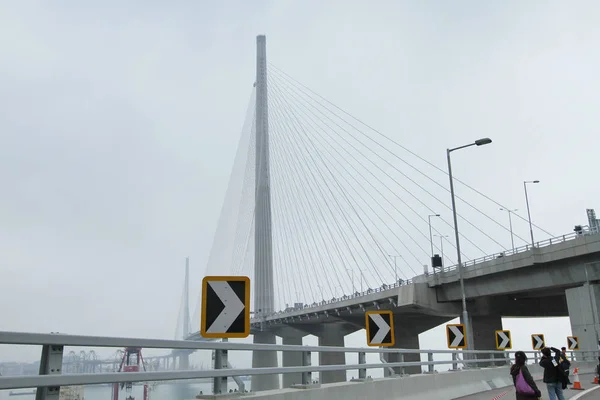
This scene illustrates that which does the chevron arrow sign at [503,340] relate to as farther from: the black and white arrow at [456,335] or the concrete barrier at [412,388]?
the black and white arrow at [456,335]

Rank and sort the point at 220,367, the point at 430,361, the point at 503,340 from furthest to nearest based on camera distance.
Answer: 1. the point at 503,340
2. the point at 430,361
3. the point at 220,367

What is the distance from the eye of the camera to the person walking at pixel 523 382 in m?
9.37

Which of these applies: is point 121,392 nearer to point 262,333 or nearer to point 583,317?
point 583,317

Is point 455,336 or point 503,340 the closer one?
point 455,336

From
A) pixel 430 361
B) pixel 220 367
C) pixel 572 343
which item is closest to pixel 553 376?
pixel 430 361

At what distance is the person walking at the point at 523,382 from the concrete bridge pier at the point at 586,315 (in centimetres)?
2988

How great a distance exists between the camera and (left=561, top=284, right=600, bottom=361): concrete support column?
3588cm

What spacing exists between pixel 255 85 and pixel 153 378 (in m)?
61.5

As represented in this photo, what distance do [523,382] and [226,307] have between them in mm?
5810

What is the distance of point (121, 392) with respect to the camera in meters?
4.72

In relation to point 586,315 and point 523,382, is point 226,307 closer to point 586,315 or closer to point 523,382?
point 523,382

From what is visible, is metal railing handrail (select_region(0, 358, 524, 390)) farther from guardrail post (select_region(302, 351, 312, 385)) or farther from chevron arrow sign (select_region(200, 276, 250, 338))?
guardrail post (select_region(302, 351, 312, 385))

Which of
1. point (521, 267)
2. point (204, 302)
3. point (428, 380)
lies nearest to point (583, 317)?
point (521, 267)

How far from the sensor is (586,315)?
37156 millimetres
